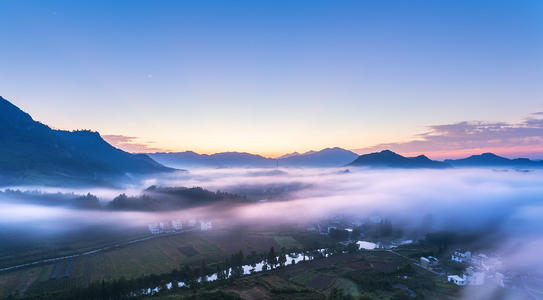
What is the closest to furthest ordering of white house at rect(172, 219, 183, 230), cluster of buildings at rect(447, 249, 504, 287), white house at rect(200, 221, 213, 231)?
cluster of buildings at rect(447, 249, 504, 287)
white house at rect(172, 219, 183, 230)
white house at rect(200, 221, 213, 231)

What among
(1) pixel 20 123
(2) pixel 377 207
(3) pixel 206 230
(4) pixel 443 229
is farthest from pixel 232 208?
(1) pixel 20 123

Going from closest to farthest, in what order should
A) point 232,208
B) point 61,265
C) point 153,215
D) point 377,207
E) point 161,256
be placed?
point 61,265 < point 161,256 < point 153,215 < point 232,208 < point 377,207

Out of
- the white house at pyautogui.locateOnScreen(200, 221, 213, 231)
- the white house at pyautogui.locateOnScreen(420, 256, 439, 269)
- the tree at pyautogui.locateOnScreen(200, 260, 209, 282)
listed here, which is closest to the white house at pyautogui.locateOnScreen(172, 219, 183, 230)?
the white house at pyautogui.locateOnScreen(200, 221, 213, 231)

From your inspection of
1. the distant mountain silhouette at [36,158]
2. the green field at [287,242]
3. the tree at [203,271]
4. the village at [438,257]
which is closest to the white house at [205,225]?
the green field at [287,242]

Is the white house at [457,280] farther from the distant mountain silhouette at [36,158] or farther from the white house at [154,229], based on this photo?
the distant mountain silhouette at [36,158]

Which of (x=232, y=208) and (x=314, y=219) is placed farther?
(x=232, y=208)

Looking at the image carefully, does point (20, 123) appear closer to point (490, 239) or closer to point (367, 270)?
point (367, 270)

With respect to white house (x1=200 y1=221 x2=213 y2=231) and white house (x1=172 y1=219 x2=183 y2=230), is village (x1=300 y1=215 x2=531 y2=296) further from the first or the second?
white house (x1=172 y1=219 x2=183 y2=230)
